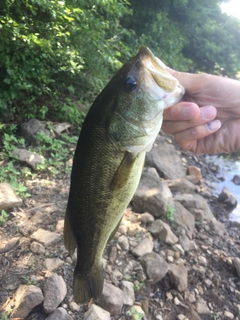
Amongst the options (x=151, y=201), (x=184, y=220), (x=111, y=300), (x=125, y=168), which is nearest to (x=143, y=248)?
(x=151, y=201)

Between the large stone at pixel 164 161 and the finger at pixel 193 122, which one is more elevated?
the finger at pixel 193 122

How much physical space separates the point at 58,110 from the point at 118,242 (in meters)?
3.20

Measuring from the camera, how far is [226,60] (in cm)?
1530

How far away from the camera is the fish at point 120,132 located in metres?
1.59

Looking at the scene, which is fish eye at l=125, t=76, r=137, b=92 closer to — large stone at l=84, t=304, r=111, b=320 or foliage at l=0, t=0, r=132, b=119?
large stone at l=84, t=304, r=111, b=320

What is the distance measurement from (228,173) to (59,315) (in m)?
7.46

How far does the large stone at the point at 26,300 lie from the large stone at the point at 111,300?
56cm

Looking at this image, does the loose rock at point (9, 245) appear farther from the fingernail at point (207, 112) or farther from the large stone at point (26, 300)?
the fingernail at point (207, 112)

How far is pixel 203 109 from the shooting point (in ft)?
6.51

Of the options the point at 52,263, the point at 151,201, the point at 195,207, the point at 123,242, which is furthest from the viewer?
the point at 195,207

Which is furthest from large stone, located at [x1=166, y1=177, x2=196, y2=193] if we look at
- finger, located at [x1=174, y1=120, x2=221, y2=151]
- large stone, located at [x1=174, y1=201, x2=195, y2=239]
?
finger, located at [x1=174, y1=120, x2=221, y2=151]

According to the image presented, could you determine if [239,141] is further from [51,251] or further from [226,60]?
[226,60]

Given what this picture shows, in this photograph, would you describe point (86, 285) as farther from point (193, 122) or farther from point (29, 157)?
point (29, 157)

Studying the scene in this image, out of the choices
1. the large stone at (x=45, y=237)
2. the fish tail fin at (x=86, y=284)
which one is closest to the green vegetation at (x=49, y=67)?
the large stone at (x=45, y=237)
